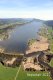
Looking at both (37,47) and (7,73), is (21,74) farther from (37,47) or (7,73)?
(37,47)

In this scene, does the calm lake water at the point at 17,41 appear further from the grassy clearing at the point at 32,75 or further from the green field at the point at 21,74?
the grassy clearing at the point at 32,75

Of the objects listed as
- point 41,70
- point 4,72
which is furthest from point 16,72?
point 41,70

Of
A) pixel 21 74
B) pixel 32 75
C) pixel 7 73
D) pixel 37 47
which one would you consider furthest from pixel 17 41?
pixel 32 75

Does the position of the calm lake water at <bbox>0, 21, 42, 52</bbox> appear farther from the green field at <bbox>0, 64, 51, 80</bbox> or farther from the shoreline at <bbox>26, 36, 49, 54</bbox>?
the green field at <bbox>0, 64, 51, 80</bbox>

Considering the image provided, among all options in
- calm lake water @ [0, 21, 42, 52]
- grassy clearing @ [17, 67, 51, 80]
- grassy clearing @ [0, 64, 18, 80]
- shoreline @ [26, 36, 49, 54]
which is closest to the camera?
grassy clearing @ [17, 67, 51, 80]

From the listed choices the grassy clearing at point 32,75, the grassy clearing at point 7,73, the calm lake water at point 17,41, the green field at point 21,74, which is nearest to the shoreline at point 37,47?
the calm lake water at point 17,41

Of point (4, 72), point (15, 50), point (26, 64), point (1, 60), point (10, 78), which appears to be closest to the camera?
point (10, 78)

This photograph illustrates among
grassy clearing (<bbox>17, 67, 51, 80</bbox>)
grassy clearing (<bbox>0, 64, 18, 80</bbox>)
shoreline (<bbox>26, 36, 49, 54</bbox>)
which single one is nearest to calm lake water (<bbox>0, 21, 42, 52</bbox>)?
shoreline (<bbox>26, 36, 49, 54</bbox>)

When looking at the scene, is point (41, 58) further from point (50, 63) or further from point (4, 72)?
point (4, 72)

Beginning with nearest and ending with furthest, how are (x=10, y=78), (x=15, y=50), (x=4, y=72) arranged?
(x=10, y=78), (x=4, y=72), (x=15, y=50)
